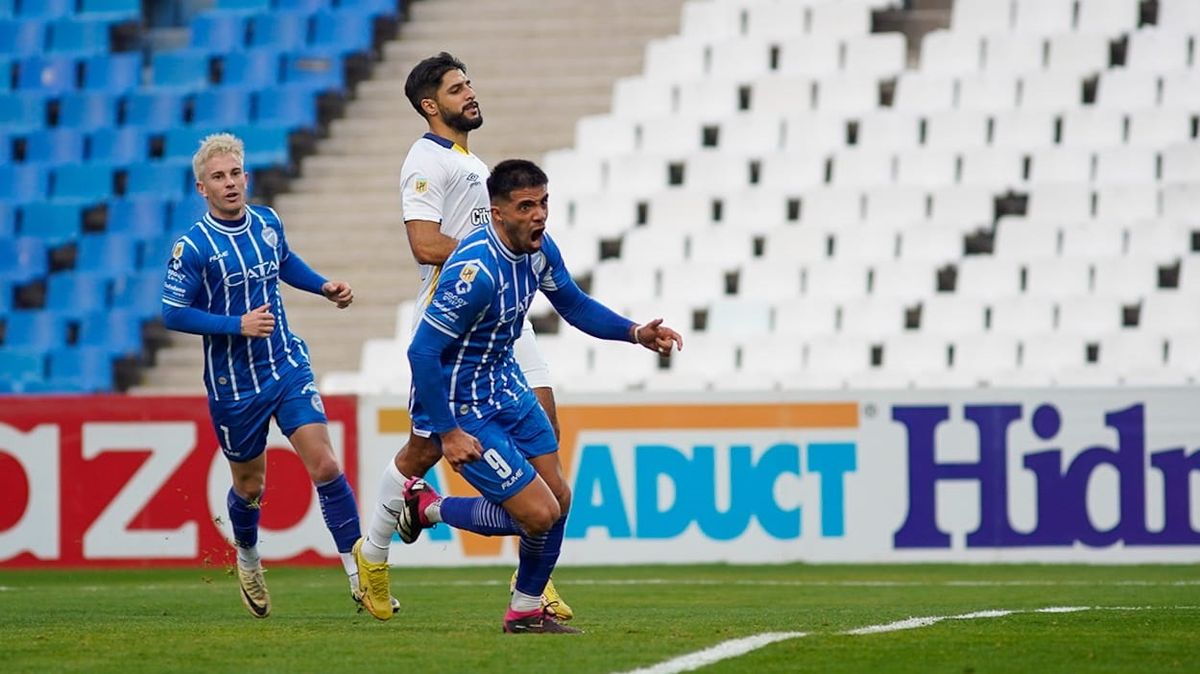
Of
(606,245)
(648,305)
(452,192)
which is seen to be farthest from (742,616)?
(606,245)

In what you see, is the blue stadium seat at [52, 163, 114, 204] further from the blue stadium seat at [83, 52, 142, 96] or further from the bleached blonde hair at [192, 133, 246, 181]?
the bleached blonde hair at [192, 133, 246, 181]

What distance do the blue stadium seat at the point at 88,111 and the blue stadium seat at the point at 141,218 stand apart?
1.32 metres

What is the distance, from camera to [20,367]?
59.7 feet

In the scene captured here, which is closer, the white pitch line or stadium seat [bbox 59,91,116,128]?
the white pitch line

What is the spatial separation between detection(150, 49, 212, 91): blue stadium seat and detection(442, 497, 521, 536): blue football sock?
45.8 ft

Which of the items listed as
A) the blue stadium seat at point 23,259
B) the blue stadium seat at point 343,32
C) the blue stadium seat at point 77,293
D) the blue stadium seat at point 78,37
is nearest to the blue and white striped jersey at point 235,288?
the blue stadium seat at point 77,293

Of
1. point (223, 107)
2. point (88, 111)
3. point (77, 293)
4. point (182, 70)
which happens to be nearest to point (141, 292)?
point (77, 293)

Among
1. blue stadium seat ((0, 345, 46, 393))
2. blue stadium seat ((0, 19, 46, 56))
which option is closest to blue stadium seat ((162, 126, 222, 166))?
blue stadium seat ((0, 19, 46, 56))

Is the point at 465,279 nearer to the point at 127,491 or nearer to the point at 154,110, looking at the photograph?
the point at 127,491

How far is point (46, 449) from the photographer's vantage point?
44.4 feet

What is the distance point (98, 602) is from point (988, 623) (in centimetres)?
505

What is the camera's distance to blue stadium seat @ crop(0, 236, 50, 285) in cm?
1936

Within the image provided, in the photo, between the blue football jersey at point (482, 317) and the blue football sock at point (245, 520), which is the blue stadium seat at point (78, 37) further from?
the blue football jersey at point (482, 317)

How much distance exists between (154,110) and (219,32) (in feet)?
4.08
